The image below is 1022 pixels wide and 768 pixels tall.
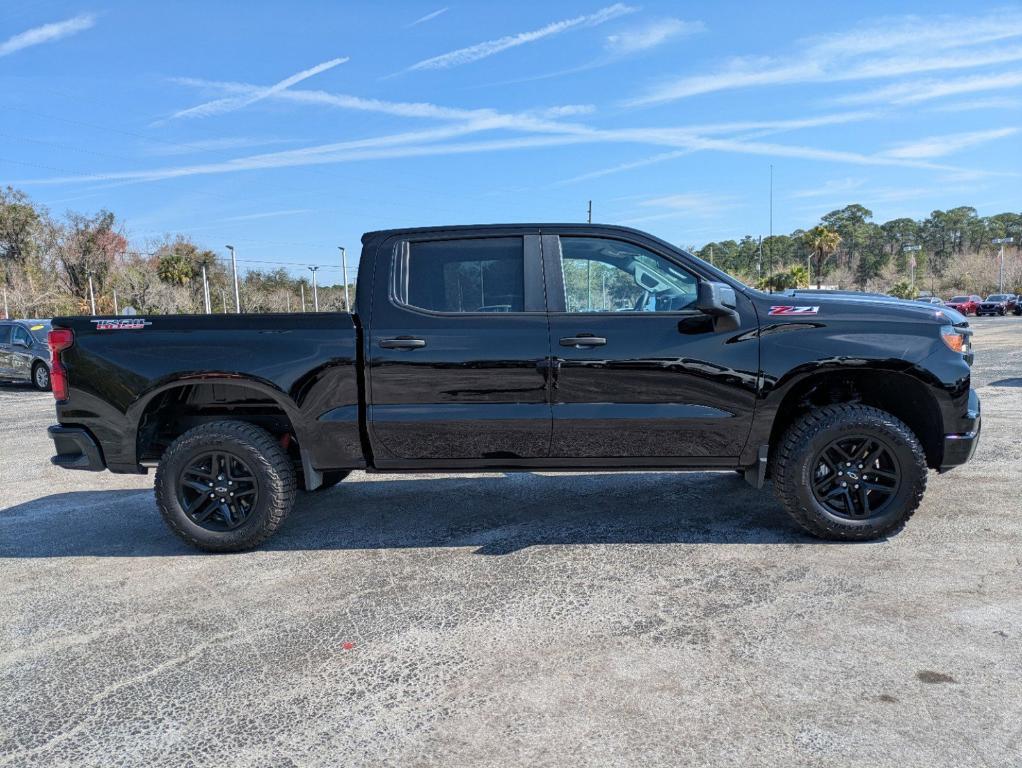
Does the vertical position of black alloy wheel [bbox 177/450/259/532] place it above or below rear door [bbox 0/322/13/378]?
below

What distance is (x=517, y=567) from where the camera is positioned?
4258mm

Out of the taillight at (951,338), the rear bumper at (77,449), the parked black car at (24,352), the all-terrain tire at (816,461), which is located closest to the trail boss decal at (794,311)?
the all-terrain tire at (816,461)

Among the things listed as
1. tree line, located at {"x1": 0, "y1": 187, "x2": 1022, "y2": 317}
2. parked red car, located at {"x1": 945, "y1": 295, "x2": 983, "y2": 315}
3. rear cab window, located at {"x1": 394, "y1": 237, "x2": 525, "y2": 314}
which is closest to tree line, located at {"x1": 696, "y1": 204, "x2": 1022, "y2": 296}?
tree line, located at {"x1": 0, "y1": 187, "x2": 1022, "y2": 317}

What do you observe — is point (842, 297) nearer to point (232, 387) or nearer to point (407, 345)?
point (407, 345)

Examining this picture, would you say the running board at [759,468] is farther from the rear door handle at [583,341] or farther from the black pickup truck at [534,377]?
the rear door handle at [583,341]

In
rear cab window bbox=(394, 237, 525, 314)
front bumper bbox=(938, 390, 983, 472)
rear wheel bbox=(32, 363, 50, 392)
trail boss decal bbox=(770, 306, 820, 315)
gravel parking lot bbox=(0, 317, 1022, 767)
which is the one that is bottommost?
gravel parking lot bbox=(0, 317, 1022, 767)

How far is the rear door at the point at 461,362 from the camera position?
4414 mm

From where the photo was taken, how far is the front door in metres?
4.39

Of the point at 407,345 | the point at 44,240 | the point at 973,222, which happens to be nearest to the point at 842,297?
the point at 407,345

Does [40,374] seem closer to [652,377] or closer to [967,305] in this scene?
[652,377]

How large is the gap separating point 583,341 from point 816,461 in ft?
5.14

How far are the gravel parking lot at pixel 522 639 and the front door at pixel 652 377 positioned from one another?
652 millimetres

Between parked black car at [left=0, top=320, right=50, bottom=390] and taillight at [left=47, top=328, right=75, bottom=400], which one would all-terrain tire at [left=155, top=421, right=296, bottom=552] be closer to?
taillight at [left=47, top=328, right=75, bottom=400]

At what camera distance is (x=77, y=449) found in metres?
4.70
